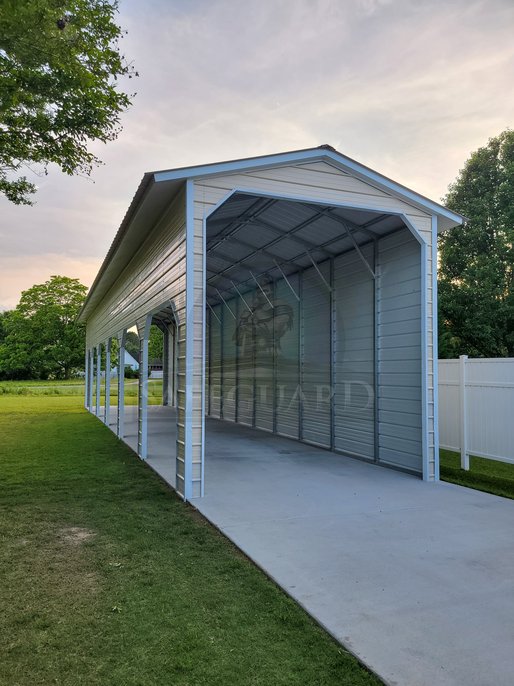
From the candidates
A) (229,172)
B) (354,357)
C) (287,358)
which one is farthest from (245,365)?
(229,172)

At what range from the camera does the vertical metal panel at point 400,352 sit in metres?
6.88

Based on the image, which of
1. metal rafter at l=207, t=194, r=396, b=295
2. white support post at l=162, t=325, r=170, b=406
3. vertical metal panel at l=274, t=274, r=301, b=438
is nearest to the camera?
metal rafter at l=207, t=194, r=396, b=295

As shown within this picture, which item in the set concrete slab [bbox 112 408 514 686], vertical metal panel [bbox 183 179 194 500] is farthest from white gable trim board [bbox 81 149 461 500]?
concrete slab [bbox 112 408 514 686]

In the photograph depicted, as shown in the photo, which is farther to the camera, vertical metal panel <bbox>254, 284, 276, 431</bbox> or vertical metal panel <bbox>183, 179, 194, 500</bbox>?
vertical metal panel <bbox>254, 284, 276, 431</bbox>

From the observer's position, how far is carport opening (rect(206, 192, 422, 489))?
7156 mm

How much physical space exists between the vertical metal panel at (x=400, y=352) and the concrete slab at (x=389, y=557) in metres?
0.45

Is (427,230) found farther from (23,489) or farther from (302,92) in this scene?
(23,489)

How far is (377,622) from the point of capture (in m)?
2.77

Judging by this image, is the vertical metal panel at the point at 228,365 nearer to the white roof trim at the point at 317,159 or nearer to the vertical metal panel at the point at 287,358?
the vertical metal panel at the point at 287,358

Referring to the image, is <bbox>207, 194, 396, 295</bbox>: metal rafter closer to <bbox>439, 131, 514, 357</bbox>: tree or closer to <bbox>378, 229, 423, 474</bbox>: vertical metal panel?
<bbox>378, 229, 423, 474</bbox>: vertical metal panel

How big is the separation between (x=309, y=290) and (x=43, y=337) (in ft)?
125

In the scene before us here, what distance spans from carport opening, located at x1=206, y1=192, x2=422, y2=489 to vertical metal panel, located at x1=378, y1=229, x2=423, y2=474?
1cm

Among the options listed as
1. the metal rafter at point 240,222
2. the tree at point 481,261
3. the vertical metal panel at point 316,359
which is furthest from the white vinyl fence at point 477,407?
the tree at point 481,261

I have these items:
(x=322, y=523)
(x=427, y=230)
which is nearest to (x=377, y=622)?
(x=322, y=523)
